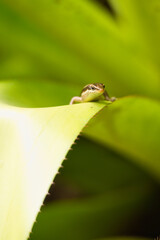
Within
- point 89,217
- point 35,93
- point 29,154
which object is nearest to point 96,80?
point 35,93

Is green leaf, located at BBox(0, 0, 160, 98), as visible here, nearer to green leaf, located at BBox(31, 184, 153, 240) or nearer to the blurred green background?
the blurred green background

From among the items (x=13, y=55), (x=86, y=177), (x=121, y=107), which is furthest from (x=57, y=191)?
(x=121, y=107)

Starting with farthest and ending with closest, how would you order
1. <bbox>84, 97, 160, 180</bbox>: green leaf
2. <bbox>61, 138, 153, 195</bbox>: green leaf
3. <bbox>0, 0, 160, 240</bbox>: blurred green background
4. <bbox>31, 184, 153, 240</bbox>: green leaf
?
<bbox>61, 138, 153, 195</bbox>: green leaf → <bbox>31, 184, 153, 240</bbox>: green leaf → <bbox>0, 0, 160, 240</bbox>: blurred green background → <bbox>84, 97, 160, 180</bbox>: green leaf

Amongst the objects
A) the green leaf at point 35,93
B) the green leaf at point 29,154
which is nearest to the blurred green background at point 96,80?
the green leaf at point 35,93

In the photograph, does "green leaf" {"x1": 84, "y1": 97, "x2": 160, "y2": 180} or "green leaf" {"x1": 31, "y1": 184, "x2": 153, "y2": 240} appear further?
"green leaf" {"x1": 31, "y1": 184, "x2": 153, "y2": 240}

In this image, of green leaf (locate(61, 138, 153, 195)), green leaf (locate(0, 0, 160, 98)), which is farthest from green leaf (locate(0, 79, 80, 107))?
green leaf (locate(61, 138, 153, 195))

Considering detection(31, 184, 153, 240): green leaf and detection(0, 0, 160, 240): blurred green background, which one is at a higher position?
detection(0, 0, 160, 240): blurred green background

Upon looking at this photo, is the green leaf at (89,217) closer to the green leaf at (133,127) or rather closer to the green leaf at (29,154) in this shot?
the green leaf at (133,127)

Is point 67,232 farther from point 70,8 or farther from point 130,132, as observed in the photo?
point 70,8
